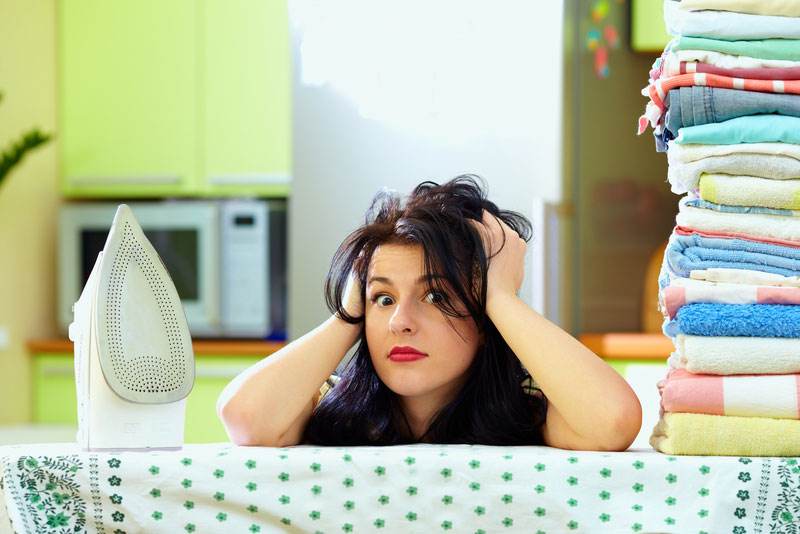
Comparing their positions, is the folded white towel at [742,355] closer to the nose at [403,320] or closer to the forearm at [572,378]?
the forearm at [572,378]

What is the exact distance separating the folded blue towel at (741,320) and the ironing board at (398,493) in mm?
115

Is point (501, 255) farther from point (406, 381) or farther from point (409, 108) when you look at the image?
point (409, 108)

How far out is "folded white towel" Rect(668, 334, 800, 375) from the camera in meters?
1.01

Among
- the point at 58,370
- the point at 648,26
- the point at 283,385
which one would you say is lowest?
the point at 58,370

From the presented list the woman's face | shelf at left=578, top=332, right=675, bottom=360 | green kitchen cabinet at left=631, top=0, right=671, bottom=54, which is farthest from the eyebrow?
green kitchen cabinet at left=631, top=0, right=671, bottom=54

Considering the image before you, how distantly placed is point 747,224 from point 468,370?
13.8 inches

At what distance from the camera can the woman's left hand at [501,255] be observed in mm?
1171

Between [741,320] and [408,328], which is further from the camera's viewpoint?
[408,328]

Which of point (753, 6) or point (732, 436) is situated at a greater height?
point (753, 6)

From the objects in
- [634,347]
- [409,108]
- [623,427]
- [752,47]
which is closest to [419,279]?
[623,427]

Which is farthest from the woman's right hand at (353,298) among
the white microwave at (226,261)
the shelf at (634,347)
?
the white microwave at (226,261)

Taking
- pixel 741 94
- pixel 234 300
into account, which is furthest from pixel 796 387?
pixel 234 300

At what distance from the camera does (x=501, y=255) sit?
1.19m

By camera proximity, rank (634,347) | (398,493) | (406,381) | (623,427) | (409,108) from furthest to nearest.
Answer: (409,108)
(634,347)
(406,381)
(623,427)
(398,493)
